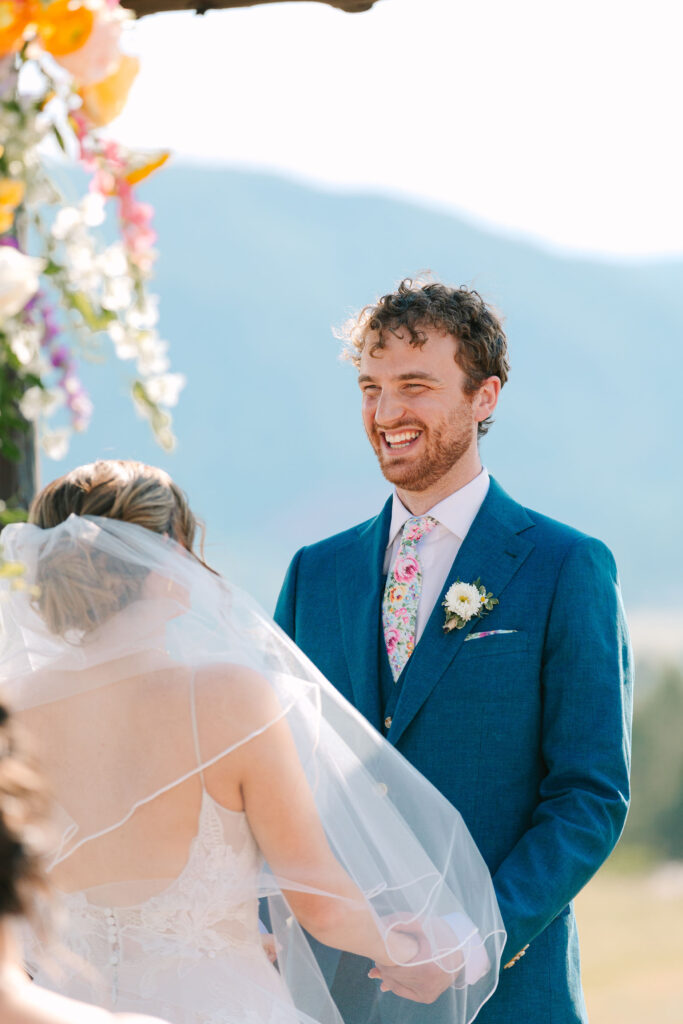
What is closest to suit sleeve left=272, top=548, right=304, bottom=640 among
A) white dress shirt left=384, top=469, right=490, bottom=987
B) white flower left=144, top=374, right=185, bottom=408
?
white dress shirt left=384, top=469, right=490, bottom=987

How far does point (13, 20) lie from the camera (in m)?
1.15

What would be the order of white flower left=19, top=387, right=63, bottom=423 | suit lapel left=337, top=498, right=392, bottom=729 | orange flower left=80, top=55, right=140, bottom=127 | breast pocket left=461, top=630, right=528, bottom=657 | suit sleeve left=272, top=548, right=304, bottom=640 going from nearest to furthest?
orange flower left=80, top=55, right=140, bottom=127 → white flower left=19, top=387, right=63, bottom=423 → breast pocket left=461, top=630, right=528, bottom=657 → suit lapel left=337, top=498, right=392, bottom=729 → suit sleeve left=272, top=548, right=304, bottom=640

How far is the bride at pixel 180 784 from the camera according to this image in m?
2.05

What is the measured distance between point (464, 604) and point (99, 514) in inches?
39.9

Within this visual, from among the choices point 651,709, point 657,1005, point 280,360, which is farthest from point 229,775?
point 280,360

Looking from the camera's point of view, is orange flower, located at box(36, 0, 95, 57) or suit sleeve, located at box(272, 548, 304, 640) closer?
orange flower, located at box(36, 0, 95, 57)

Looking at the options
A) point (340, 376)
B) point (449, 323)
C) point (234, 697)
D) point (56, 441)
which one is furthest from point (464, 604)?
point (340, 376)

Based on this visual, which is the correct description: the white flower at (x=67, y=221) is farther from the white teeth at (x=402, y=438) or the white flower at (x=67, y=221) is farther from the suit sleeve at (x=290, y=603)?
the suit sleeve at (x=290, y=603)

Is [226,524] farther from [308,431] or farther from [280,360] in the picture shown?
[280,360]

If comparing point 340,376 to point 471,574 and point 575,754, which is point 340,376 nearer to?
point 471,574

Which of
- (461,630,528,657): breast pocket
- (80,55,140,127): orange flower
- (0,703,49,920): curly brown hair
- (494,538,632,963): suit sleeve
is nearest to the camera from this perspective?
(0,703,49,920): curly brown hair

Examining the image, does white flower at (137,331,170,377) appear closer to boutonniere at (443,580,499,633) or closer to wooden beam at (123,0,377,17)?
wooden beam at (123,0,377,17)

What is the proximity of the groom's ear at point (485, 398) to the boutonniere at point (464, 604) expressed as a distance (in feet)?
1.82

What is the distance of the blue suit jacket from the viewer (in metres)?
2.60
